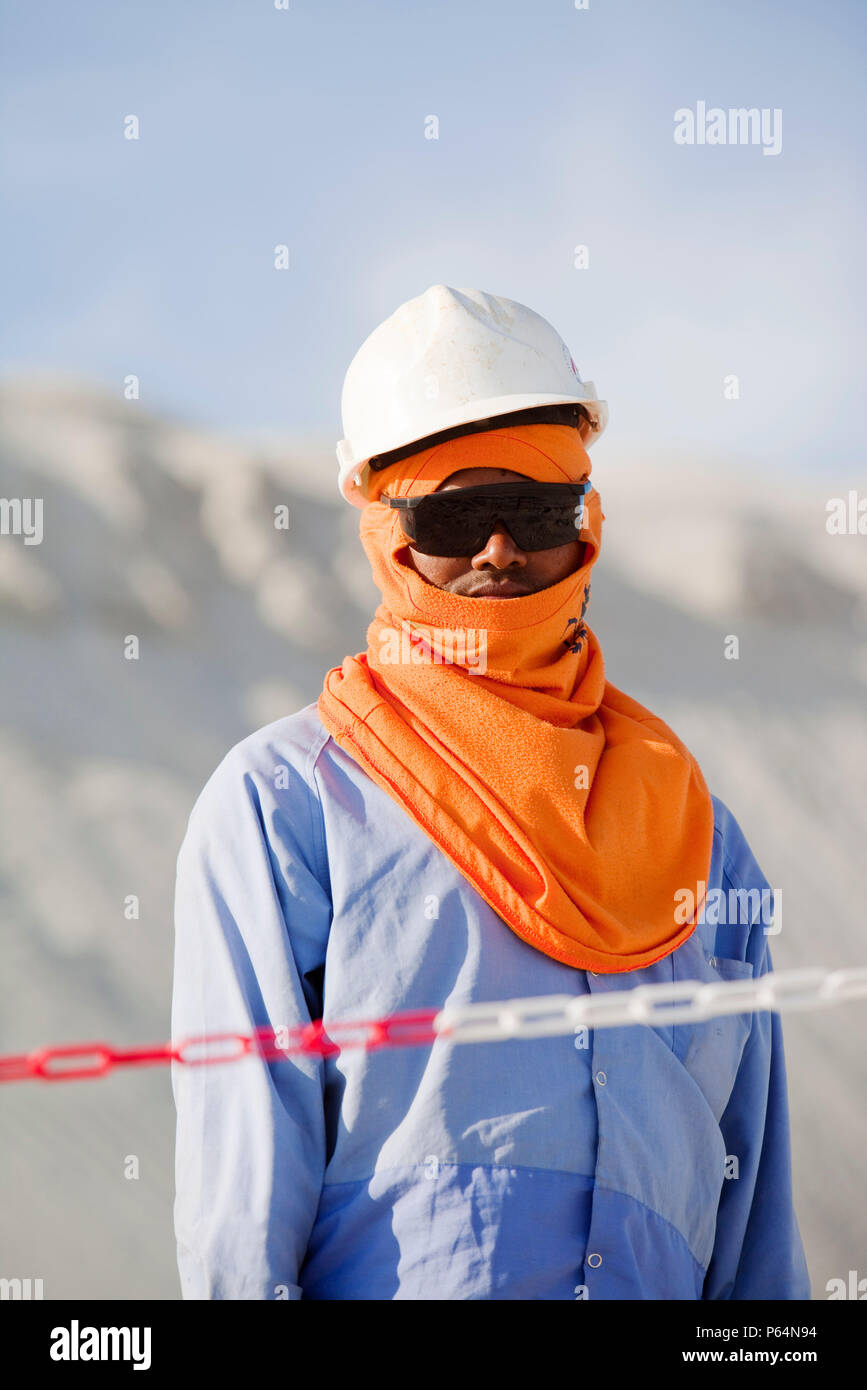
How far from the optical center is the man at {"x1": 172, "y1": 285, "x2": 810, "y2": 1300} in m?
1.42

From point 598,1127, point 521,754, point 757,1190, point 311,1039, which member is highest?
point 521,754

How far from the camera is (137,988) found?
3.30 metres

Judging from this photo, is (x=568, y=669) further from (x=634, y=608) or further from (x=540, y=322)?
(x=634, y=608)

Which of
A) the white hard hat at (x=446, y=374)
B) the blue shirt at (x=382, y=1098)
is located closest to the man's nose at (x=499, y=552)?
the white hard hat at (x=446, y=374)

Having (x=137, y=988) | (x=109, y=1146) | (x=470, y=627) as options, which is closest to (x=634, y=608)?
(x=137, y=988)

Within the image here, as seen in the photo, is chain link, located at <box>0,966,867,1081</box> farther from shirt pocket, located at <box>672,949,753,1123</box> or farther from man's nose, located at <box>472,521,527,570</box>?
man's nose, located at <box>472,521,527,570</box>

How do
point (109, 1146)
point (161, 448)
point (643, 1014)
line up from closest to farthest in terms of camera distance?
1. point (643, 1014)
2. point (109, 1146)
3. point (161, 448)

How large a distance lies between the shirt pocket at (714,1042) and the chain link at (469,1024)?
16 millimetres

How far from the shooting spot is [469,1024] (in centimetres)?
143

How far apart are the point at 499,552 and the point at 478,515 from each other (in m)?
0.05

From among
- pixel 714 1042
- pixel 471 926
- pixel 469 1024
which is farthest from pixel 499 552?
pixel 714 1042

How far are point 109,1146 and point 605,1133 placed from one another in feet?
6.88

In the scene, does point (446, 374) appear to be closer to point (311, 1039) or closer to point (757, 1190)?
point (311, 1039)
